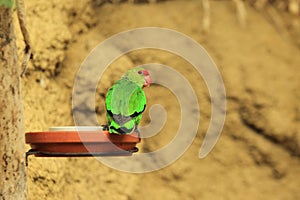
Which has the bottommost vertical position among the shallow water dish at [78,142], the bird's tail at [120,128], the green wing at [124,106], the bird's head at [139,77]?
the shallow water dish at [78,142]

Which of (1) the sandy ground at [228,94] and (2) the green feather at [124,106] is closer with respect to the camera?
(2) the green feather at [124,106]

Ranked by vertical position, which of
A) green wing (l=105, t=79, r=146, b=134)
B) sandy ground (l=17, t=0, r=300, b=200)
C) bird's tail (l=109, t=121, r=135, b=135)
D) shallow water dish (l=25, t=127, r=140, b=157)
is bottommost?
shallow water dish (l=25, t=127, r=140, b=157)

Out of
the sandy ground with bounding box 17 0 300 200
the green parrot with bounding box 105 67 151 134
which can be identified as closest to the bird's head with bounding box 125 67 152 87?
the green parrot with bounding box 105 67 151 134

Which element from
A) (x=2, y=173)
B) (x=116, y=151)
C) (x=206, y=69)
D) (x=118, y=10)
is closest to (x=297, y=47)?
(x=206, y=69)

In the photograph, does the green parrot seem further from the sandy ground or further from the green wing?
the sandy ground

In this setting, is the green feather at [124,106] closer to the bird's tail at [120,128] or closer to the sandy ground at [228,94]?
the bird's tail at [120,128]

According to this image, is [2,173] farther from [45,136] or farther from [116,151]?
[116,151]

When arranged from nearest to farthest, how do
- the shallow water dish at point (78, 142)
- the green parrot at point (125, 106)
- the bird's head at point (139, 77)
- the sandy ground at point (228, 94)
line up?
the shallow water dish at point (78, 142) < the green parrot at point (125, 106) < the bird's head at point (139, 77) < the sandy ground at point (228, 94)

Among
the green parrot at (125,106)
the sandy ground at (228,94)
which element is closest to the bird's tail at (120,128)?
the green parrot at (125,106)
